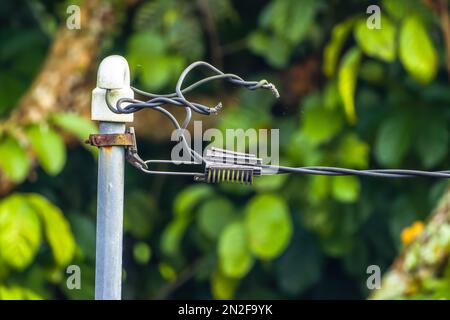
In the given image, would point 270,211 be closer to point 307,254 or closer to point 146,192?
point 307,254

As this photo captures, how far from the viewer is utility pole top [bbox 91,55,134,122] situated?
1616mm

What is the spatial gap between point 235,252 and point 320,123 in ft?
1.93

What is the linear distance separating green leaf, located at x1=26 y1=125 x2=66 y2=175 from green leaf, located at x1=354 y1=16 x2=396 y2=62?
108 centimetres

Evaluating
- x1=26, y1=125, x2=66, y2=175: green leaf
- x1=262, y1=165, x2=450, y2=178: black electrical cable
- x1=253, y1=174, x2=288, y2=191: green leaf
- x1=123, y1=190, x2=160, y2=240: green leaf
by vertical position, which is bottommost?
x1=262, y1=165, x2=450, y2=178: black electrical cable

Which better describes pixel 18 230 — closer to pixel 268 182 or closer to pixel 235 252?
pixel 235 252

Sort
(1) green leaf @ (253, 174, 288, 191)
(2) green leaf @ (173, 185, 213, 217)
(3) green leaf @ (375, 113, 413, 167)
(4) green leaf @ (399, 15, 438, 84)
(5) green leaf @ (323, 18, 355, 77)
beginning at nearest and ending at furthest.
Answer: (4) green leaf @ (399, 15, 438, 84) < (5) green leaf @ (323, 18, 355, 77) < (3) green leaf @ (375, 113, 413, 167) < (1) green leaf @ (253, 174, 288, 191) < (2) green leaf @ (173, 185, 213, 217)

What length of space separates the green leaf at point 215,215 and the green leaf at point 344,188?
55 cm

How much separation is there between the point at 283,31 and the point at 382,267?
1162mm

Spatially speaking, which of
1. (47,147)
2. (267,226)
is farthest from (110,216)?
(267,226)

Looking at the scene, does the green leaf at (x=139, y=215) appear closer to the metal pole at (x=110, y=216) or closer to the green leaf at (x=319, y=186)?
the green leaf at (x=319, y=186)

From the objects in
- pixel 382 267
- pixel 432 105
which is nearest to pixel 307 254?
pixel 382 267

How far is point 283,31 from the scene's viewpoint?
366 cm

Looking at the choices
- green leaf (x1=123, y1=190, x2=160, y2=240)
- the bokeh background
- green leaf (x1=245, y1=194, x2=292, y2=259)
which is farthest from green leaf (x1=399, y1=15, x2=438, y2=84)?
green leaf (x1=123, y1=190, x2=160, y2=240)

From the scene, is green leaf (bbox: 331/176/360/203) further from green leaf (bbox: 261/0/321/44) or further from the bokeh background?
green leaf (bbox: 261/0/321/44)
